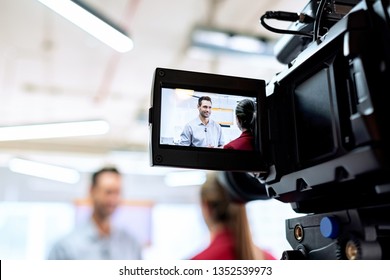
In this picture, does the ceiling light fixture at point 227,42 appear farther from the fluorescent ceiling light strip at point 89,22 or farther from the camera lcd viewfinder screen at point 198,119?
the camera lcd viewfinder screen at point 198,119

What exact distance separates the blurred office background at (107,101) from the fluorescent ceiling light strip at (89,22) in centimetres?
6

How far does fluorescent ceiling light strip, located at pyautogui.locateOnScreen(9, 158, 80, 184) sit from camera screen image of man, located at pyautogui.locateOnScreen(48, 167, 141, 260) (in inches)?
120

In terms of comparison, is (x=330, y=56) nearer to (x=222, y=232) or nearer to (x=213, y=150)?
(x=213, y=150)

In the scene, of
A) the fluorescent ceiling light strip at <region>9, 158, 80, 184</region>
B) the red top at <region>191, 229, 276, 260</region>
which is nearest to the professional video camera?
the red top at <region>191, 229, 276, 260</region>

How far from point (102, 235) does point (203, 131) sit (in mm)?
2171

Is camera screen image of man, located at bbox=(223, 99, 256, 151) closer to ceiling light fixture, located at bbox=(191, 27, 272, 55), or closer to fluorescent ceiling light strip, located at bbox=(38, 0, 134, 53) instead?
fluorescent ceiling light strip, located at bbox=(38, 0, 134, 53)

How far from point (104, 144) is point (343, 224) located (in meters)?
6.52

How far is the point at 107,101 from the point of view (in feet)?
16.4

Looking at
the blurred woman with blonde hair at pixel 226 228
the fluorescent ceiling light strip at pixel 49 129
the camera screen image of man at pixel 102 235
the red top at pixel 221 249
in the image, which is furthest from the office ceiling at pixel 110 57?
the red top at pixel 221 249

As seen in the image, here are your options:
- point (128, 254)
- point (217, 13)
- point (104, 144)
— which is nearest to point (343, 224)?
point (128, 254)

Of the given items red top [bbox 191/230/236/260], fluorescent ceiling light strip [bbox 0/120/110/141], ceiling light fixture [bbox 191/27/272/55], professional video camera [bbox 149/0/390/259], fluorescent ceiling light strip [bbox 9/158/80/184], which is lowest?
red top [bbox 191/230/236/260]

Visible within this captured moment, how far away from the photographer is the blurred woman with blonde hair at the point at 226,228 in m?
1.59

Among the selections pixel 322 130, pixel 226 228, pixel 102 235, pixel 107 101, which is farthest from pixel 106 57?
pixel 322 130

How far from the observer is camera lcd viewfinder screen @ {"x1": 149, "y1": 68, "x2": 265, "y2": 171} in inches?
35.2
